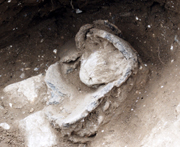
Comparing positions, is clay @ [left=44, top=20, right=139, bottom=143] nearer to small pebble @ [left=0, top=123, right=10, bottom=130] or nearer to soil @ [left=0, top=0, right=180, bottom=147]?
soil @ [left=0, top=0, right=180, bottom=147]

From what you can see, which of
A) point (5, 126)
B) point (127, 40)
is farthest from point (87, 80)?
point (5, 126)

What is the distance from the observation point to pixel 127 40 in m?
2.94

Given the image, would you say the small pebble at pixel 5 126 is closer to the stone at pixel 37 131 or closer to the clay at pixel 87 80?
the stone at pixel 37 131

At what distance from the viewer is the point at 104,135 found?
2.53 m

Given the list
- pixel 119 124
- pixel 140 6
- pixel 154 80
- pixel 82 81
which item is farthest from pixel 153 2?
pixel 119 124

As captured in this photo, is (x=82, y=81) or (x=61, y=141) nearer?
(x=61, y=141)

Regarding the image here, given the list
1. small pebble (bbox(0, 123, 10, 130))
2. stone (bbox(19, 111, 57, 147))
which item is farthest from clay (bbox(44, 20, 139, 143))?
small pebble (bbox(0, 123, 10, 130))

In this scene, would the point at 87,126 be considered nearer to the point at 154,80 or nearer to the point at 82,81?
the point at 82,81

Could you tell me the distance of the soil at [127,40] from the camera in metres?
2.45

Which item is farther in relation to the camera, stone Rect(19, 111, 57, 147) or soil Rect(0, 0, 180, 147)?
stone Rect(19, 111, 57, 147)

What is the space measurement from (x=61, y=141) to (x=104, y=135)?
46 centimetres

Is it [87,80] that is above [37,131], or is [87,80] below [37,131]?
above

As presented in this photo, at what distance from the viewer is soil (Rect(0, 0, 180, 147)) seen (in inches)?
96.3

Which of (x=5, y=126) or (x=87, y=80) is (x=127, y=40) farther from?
(x=5, y=126)
